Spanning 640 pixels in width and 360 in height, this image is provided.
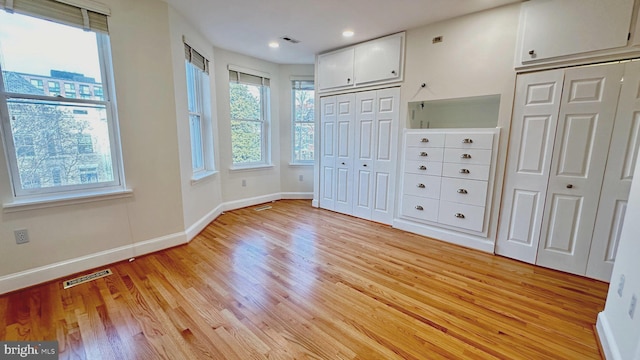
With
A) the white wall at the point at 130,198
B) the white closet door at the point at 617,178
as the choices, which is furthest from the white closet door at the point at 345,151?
the white closet door at the point at 617,178

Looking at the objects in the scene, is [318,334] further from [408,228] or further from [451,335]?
[408,228]

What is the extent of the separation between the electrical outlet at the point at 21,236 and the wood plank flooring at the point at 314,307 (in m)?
0.39

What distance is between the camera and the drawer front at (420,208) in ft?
10.3

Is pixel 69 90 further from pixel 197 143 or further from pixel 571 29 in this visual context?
pixel 571 29

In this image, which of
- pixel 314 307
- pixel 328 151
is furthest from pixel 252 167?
pixel 314 307

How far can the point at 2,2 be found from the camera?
5.86 ft

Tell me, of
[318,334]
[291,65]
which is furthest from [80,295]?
[291,65]

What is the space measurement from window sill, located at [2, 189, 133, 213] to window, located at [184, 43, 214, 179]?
918 mm

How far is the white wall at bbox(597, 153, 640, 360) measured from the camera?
A: 4.04 ft

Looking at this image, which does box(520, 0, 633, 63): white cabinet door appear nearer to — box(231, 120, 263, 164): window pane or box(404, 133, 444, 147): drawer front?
box(404, 133, 444, 147): drawer front

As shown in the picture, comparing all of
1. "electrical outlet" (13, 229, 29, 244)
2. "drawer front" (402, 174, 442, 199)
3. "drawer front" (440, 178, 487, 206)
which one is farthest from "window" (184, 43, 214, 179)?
"drawer front" (440, 178, 487, 206)

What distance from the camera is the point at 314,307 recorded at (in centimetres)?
185

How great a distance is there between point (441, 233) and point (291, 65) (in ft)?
12.4

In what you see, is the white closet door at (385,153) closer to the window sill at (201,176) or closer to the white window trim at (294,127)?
the white window trim at (294,127)
